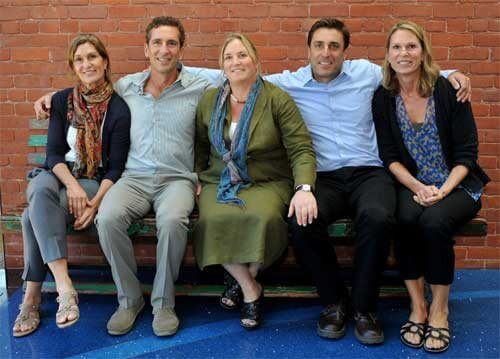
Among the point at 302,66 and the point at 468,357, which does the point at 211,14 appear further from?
the point at 468,357

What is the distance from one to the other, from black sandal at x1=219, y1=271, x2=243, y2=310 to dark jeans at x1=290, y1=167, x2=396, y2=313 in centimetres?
57

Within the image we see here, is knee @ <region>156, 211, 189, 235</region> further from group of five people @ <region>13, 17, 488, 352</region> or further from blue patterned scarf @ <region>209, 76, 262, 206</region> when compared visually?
blue patterned scarf @ <region>209, 76, 262, 206</region>

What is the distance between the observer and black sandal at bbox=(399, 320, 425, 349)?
2.85 m

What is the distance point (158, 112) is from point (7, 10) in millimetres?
1459

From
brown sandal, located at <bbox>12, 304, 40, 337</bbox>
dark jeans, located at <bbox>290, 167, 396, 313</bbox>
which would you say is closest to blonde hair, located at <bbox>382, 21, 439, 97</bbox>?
dark jeans, located at <bbox>290, 167, 396, 313</bbox>

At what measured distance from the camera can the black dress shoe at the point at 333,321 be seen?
9.70 feet

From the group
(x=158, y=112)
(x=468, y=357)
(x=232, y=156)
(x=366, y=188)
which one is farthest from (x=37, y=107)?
(x=468, y=357)

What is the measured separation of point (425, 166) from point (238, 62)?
122 cm

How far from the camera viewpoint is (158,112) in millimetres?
3291

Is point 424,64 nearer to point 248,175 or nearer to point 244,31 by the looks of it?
point 248,175

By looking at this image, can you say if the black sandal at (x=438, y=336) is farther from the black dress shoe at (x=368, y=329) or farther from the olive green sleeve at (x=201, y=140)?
the olive green sleeve at (x=201, y=140)

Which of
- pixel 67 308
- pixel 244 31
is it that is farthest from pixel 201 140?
pixel 67 308

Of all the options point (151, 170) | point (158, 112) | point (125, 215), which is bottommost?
point (125, 215)

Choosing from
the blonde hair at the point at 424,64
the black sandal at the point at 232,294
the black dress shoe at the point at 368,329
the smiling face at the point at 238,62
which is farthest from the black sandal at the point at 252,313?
the blonde hair at the point at 424,64
